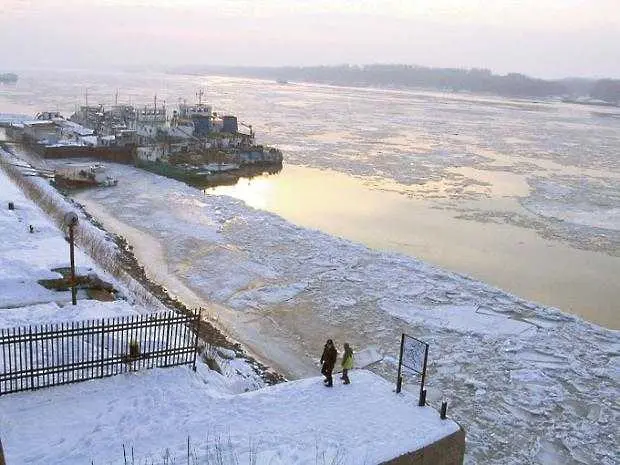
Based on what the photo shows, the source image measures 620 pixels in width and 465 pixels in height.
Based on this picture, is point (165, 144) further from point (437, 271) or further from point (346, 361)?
point (346, 361)

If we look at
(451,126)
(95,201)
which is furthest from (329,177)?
(451,126)

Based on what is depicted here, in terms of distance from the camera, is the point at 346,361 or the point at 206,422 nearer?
the point at 206,422

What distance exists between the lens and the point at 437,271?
869 inches

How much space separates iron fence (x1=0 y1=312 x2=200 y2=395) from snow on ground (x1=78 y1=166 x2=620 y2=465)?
3902 mm

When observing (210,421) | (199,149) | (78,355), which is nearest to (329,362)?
(210,421)

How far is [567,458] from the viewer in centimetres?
1177

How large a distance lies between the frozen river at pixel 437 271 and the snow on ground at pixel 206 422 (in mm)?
2654

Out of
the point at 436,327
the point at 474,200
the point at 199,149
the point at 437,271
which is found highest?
the point at 199,149

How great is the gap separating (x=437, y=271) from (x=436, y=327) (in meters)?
5.12

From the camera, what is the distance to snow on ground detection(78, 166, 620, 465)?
1273cm

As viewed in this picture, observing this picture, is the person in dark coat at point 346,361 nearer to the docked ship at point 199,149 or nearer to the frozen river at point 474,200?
the frozen river at point 474,200

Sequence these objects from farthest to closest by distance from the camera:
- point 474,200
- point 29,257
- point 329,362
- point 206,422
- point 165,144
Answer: point 165,144
point 474,200
point 29,257
point 329,362
point 206,422

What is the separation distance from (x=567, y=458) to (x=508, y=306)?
25.5 ft

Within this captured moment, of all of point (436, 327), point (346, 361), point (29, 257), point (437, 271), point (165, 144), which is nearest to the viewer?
point (346, 361)
